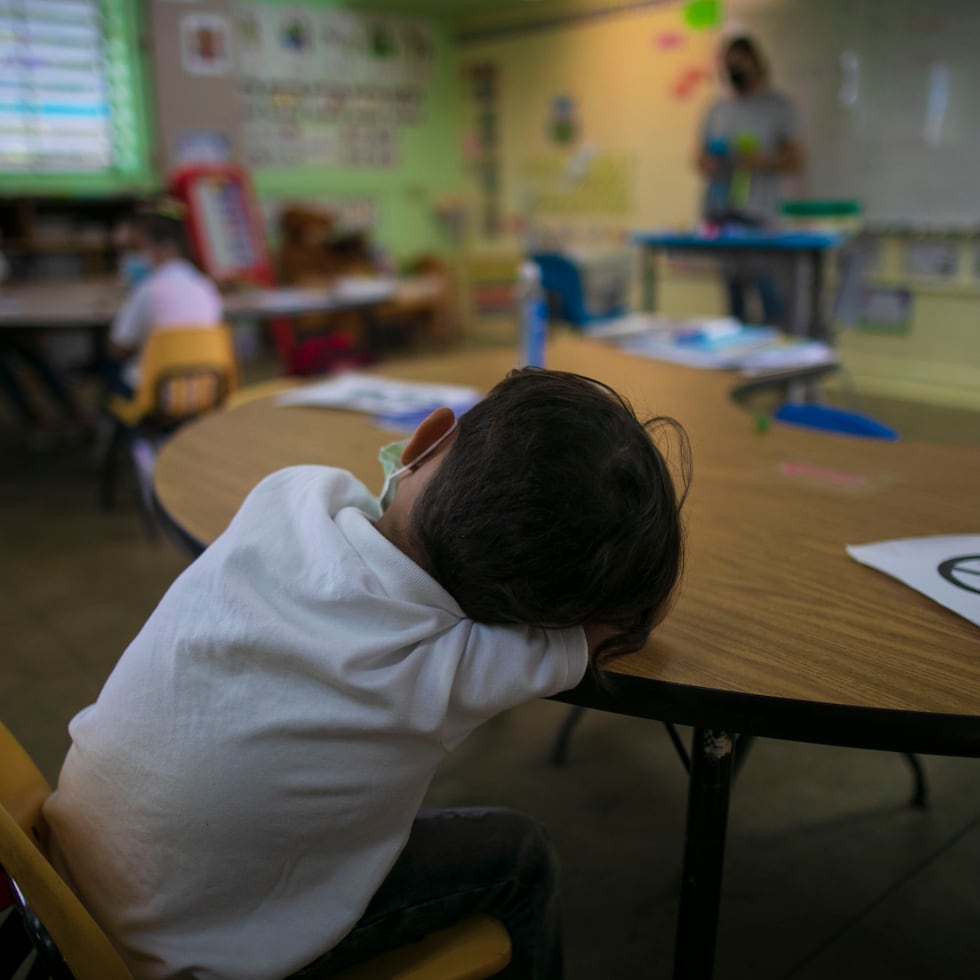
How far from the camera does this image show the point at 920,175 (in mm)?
5086

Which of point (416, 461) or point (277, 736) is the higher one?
point (416, 461)

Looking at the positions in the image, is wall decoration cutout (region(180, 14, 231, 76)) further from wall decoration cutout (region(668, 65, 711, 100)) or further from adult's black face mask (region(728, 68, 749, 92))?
adult's black face mask (region(728, 68, 749, 92))

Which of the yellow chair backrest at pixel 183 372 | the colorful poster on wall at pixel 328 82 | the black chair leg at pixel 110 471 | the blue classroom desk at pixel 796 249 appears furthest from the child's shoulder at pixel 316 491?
the colorful poster on wall at pixel 328 82

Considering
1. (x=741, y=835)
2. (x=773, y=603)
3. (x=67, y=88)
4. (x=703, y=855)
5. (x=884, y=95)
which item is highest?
(x=67, y=88)

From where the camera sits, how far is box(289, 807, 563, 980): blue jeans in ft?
2.76

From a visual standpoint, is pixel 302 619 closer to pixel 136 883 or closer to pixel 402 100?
pixel 136 883

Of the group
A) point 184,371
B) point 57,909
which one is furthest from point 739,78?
point 57,909

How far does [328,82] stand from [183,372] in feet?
17.1

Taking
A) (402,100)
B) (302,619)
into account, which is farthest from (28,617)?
(402,100)

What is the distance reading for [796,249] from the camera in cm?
404

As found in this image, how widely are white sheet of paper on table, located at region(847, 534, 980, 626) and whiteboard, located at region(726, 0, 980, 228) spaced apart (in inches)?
180

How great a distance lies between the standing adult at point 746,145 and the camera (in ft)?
17.3

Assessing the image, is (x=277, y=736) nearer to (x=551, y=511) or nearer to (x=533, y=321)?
(x=551, y=511)

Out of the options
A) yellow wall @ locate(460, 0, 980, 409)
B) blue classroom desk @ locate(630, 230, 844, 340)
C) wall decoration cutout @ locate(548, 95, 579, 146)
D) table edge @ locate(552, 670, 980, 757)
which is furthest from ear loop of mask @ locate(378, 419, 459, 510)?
wall decoration cutout @ locate(548, 95, 579, 146)
